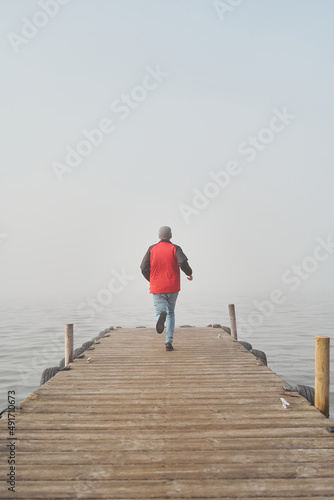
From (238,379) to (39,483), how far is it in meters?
3.63

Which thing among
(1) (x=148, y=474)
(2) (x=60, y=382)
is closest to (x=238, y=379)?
(2) (x=60, y=382)

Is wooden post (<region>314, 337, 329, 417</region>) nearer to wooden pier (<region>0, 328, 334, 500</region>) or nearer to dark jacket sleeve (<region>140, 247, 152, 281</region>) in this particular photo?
wooden pier (<region>0, 328, 334, 500</region>)

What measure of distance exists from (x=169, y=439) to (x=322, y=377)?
2.21m

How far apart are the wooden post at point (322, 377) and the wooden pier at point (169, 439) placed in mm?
193

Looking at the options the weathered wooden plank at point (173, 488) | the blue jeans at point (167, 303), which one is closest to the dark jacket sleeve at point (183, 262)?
the blue jeans at point (167, 303)

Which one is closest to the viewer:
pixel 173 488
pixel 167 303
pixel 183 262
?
pixel 173 488

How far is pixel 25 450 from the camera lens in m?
3.38

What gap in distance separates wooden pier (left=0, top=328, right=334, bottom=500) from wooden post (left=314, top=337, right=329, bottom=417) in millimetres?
193

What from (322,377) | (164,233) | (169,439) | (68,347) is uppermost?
(164,233)

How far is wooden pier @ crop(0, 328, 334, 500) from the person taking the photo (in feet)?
9.16

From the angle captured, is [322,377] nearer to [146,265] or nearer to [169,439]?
[169,439]

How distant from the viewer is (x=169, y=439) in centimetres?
361

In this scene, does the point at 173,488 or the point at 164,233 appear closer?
the point at 173,488

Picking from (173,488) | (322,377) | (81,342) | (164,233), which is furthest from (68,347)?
(81,342)
